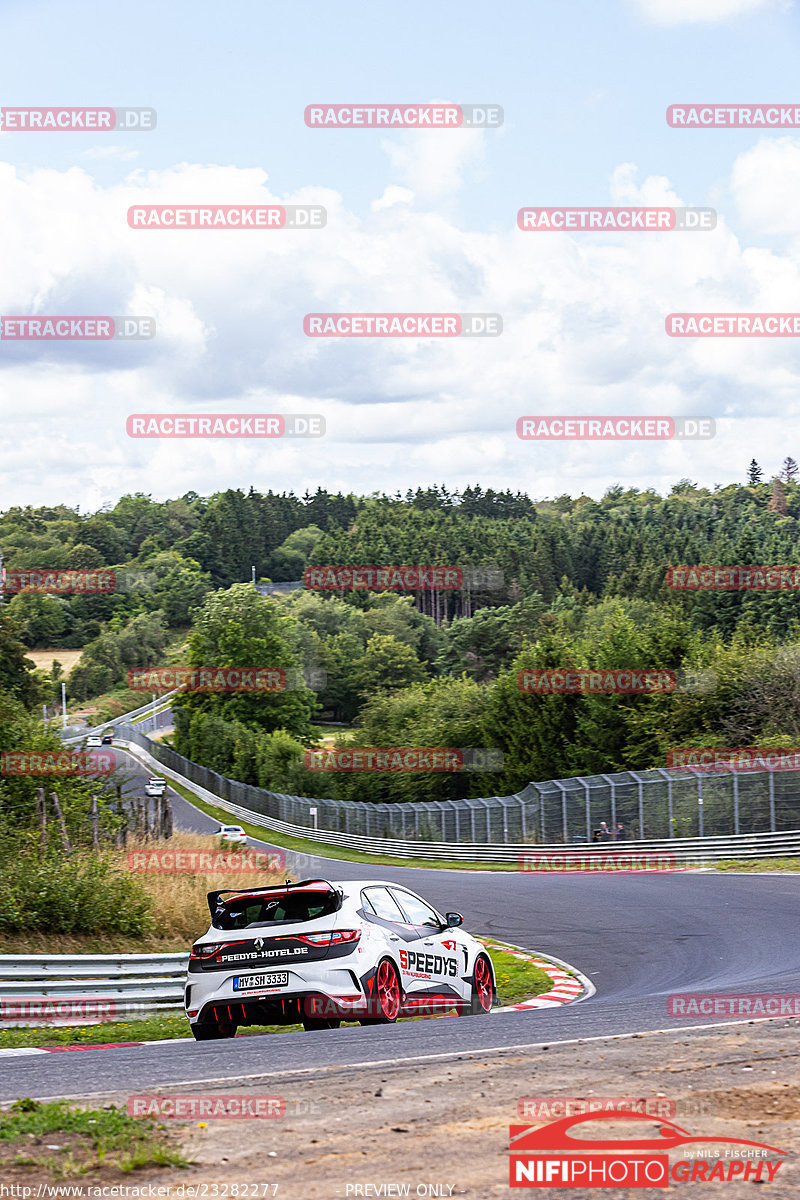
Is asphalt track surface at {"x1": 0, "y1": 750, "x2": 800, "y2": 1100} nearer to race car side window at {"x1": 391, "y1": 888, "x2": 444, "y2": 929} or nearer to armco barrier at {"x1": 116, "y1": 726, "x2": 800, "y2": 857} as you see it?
race car side window at {"x1": 391, "y1": 888, "x2": 444, "y2": 929}

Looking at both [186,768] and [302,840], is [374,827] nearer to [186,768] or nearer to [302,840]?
[302,840]

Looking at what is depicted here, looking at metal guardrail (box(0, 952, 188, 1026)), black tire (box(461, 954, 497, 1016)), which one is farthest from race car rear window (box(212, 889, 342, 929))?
black tire (box(461, 954, 497, 1016))

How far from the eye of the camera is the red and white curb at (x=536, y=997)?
9.67 meters

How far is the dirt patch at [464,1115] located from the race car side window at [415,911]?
3352mm

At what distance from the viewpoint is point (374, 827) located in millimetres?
56062

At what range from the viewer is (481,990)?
39.4 ft

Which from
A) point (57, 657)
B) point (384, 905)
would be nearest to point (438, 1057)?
point (384, 905)

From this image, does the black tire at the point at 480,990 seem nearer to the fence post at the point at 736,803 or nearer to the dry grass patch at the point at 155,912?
the dry grass patch at the point at 155,912

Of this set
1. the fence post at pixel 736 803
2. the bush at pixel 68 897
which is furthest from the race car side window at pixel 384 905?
the fence post at pixel 736 803

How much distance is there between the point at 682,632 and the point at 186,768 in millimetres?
43496

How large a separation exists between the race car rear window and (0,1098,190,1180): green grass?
415 cm

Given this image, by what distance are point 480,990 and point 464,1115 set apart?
6396mm

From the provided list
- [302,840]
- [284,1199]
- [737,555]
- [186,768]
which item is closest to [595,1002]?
[284,1199]

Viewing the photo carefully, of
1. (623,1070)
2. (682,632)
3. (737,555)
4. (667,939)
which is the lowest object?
(667,939)
